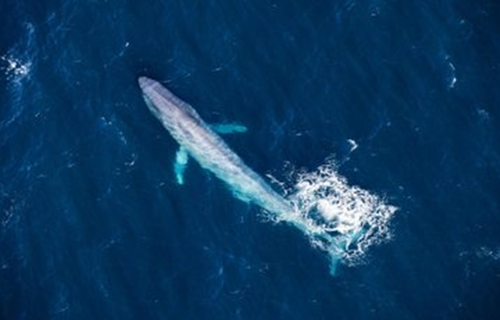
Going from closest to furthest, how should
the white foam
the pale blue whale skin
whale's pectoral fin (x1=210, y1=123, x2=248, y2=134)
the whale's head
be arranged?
1. the pale blue whale skin
2. whale's pectoral fin (x1=210, y1=123, x2=248, y2=134)
3. the whale's head
4. the white foam

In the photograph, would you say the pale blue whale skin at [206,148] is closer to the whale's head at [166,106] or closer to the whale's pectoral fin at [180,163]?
the whale's head at [166,106]

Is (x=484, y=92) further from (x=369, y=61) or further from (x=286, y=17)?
(x=286, y=17)

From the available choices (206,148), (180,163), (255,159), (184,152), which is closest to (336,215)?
(255,159)

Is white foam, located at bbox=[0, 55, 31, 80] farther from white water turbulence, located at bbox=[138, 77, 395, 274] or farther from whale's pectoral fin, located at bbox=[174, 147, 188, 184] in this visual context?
whale's pectoral fin, located at bbox=[174, 147, 188, 184]

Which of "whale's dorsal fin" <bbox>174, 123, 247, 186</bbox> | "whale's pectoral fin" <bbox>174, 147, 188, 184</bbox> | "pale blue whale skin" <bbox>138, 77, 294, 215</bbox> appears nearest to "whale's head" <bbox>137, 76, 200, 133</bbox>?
"pale blue whale skin" <bbox>138, 77, 294, 215</bbox>

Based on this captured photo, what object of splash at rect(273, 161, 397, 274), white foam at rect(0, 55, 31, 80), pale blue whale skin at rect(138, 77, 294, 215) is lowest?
splash at rect(273, 161, 397, 274)

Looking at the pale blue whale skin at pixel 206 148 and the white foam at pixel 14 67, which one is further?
the white foam at pixel 14 67

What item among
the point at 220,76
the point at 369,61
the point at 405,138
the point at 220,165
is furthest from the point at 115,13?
the point at 405,138

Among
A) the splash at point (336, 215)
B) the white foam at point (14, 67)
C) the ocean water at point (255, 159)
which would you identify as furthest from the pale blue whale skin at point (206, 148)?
the white foam at point (14, 67)

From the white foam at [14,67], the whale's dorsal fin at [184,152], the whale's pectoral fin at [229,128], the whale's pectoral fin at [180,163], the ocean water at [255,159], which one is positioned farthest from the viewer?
the white foam at [14,67]

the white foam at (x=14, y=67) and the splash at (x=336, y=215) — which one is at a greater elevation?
the white foam at (x=14, y=67)
